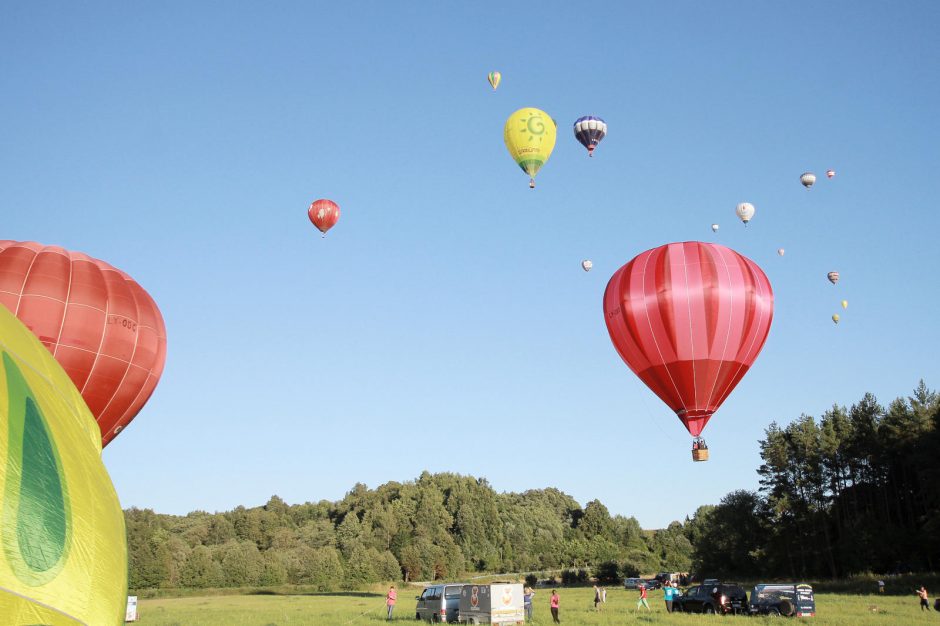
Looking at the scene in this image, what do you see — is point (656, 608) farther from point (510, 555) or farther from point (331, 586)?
point (510, 555)

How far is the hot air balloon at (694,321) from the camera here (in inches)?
1104

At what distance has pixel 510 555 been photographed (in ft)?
345

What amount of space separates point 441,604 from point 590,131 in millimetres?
21785

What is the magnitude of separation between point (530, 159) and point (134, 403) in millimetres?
19292

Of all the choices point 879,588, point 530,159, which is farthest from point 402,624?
point 879,588

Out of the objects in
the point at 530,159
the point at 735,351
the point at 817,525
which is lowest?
the point at 817,525

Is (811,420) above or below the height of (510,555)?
above

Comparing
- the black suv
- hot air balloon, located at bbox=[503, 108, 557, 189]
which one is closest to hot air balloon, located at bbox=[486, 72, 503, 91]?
hot air balloon, located at bbox=[503, 108, 557, 189]

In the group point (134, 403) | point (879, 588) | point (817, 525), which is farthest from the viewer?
point (817, 525)

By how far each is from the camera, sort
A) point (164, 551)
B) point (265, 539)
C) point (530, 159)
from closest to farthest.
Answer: point (530, 159), point (164, 551), point (265, 539)

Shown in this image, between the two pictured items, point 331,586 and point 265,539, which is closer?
point 331,586

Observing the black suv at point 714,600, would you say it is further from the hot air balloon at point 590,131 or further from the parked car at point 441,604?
the hot air balloon at point 590,131

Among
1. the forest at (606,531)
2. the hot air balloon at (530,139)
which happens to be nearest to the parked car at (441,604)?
the hot air balloon at (530,139)

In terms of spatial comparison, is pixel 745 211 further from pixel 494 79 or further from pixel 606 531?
pixel 606 531
